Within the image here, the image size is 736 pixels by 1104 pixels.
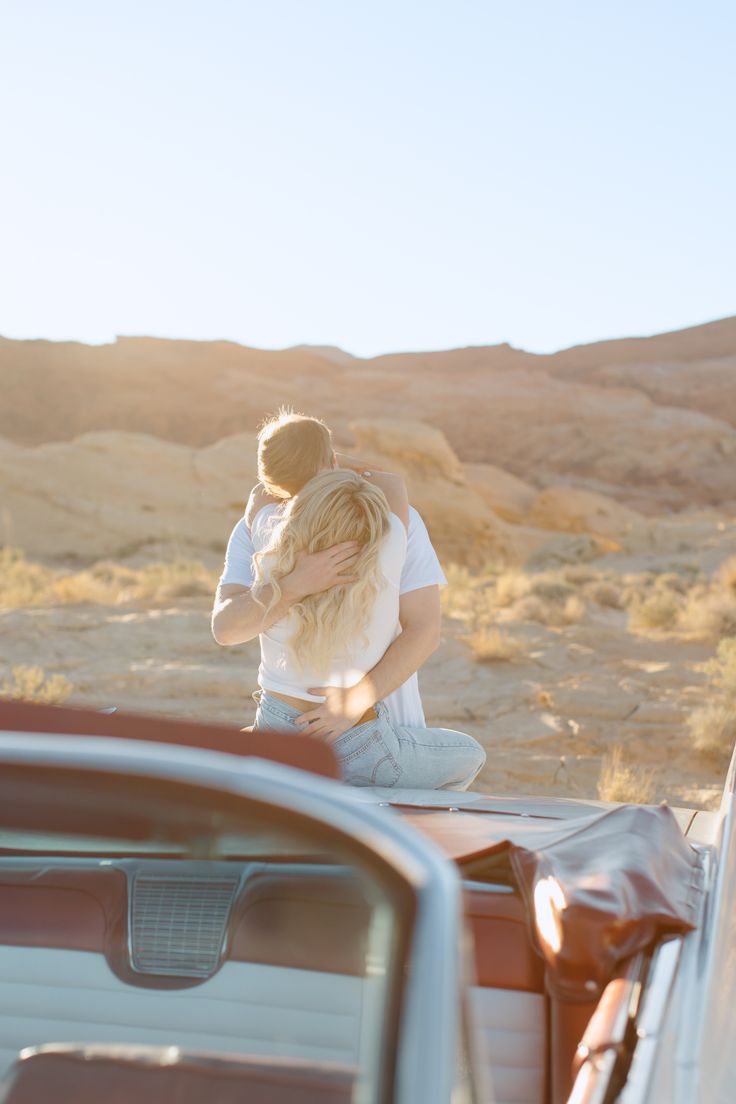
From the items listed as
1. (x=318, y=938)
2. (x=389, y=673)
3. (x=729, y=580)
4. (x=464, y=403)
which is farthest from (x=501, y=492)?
(x=318, y=938)

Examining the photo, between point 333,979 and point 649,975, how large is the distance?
1.98 ft

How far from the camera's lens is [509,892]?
1828mm

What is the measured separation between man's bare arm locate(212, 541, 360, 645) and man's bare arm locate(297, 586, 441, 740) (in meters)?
0.24

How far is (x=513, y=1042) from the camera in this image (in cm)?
165

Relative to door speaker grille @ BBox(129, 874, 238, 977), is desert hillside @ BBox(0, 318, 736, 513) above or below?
above

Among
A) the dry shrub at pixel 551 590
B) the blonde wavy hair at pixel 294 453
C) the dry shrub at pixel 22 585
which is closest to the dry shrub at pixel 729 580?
the dry shrub at pixel 551 590

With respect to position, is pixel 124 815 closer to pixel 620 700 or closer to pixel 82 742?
pixel 82 742

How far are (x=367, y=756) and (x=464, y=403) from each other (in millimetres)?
38975

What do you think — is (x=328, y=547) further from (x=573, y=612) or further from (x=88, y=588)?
(x=88, y=588)

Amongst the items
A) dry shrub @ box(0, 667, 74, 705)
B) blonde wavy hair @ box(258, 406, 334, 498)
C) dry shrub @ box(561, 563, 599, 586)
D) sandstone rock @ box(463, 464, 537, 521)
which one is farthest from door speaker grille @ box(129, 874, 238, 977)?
sandstone rock @ box(463, 464, 537, 521)

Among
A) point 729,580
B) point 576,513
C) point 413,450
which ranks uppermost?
point 413,450

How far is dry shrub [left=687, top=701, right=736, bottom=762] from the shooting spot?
7277mm

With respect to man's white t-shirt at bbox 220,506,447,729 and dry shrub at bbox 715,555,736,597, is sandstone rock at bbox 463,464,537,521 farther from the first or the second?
man's white t-shirt at bbox 220,506,447,729

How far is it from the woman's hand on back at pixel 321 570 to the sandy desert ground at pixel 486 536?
386cm
